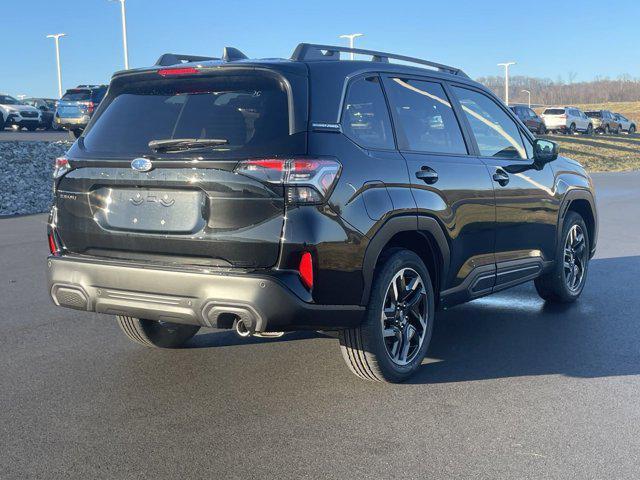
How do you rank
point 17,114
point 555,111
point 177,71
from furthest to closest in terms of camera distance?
point 555,111 → point 17,114 → point 177,71

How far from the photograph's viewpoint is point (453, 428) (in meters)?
4.17

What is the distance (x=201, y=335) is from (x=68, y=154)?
73.3 inches

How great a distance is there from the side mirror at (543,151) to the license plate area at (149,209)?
3.29 meters

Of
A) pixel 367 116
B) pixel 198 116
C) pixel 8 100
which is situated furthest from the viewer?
pixel 8 100

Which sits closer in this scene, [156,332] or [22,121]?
[156,332]

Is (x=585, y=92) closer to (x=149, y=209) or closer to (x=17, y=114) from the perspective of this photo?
(x=17, y=114)

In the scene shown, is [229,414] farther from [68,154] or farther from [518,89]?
[518,89]

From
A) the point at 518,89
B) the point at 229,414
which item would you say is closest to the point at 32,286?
the point at 229,414

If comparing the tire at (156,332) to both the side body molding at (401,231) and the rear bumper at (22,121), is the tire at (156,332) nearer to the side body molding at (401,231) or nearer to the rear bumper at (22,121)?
the side body molding at (401,231)

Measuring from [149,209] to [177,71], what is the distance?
85 centimetres

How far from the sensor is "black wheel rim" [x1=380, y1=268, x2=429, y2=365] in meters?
4.85

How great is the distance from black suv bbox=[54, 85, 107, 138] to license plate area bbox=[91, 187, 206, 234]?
24731 mm

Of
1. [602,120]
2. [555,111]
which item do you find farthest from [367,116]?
[602,120]

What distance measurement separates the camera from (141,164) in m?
4.40
